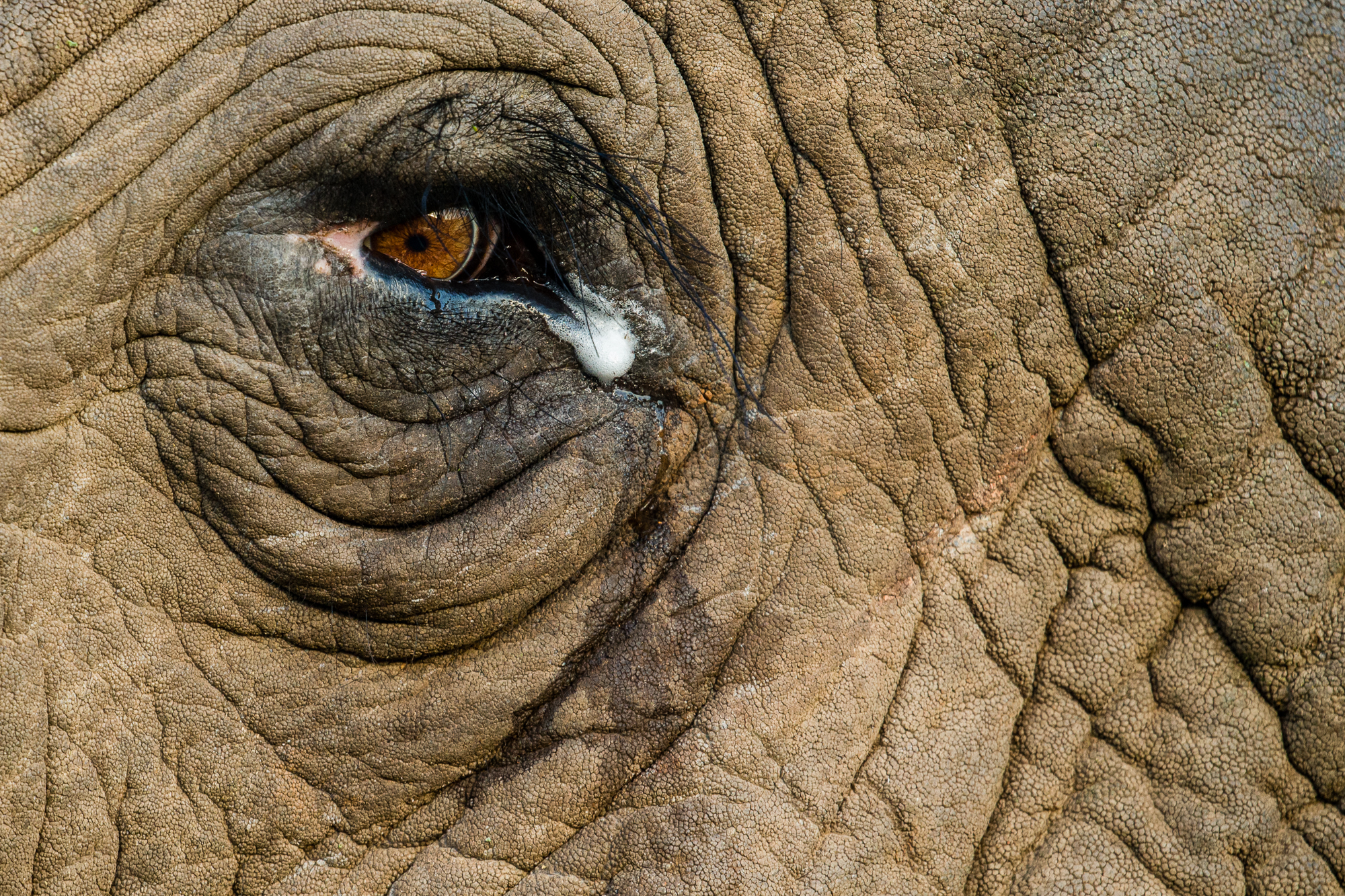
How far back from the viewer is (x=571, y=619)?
8.09 ft

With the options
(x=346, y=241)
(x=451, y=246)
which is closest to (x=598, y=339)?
(x=451, y=246)

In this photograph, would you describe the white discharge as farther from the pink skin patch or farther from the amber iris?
the pink skin patch

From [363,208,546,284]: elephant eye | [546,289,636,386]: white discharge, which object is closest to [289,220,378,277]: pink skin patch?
[363,208,546,284]: elephant eye

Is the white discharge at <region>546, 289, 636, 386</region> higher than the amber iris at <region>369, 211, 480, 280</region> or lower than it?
lower

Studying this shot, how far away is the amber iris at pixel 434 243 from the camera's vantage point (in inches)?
92.9

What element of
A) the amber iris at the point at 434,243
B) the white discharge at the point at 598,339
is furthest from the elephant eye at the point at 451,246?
the white discharge at the point at 598,339

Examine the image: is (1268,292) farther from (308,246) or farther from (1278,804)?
(308,246)

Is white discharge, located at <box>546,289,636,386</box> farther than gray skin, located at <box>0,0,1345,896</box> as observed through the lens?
→ Yes

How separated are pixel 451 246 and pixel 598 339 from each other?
1.29 ft

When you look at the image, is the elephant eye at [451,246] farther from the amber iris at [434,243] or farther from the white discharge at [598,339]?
the white discharge at [598,339]

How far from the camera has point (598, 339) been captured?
7.97 ft

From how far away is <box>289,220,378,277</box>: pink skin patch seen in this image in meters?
2.29

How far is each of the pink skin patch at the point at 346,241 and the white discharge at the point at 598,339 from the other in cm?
44

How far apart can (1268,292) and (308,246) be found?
7.09ft
